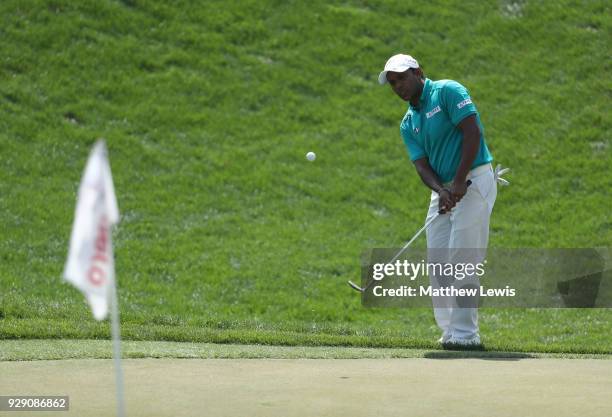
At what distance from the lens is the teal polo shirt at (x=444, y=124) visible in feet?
27.5

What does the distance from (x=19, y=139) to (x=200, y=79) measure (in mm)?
3296

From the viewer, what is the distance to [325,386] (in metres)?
6.24

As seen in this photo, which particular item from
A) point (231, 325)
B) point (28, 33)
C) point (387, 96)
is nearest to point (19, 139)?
point (28, 33)

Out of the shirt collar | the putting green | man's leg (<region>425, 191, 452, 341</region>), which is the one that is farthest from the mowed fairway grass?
the putting green

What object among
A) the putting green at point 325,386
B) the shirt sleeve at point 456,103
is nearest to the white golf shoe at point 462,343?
the putting green at point 325,386

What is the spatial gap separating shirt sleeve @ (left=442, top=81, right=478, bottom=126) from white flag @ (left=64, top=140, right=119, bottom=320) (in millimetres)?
4540

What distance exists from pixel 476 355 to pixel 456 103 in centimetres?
198

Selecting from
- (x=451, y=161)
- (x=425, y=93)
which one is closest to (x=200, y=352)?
(x=451, y=161)

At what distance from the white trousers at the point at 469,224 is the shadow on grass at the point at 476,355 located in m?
0.56

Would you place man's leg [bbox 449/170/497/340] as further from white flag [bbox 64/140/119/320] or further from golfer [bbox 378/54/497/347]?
white flag [bbox 64/140/119/320]

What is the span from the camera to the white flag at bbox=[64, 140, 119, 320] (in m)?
4.19

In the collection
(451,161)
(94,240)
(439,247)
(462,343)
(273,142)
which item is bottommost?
(462,343)

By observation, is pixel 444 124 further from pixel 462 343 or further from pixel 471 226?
pixel 462 343

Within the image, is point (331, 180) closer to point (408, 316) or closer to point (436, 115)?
point (408, 316)
